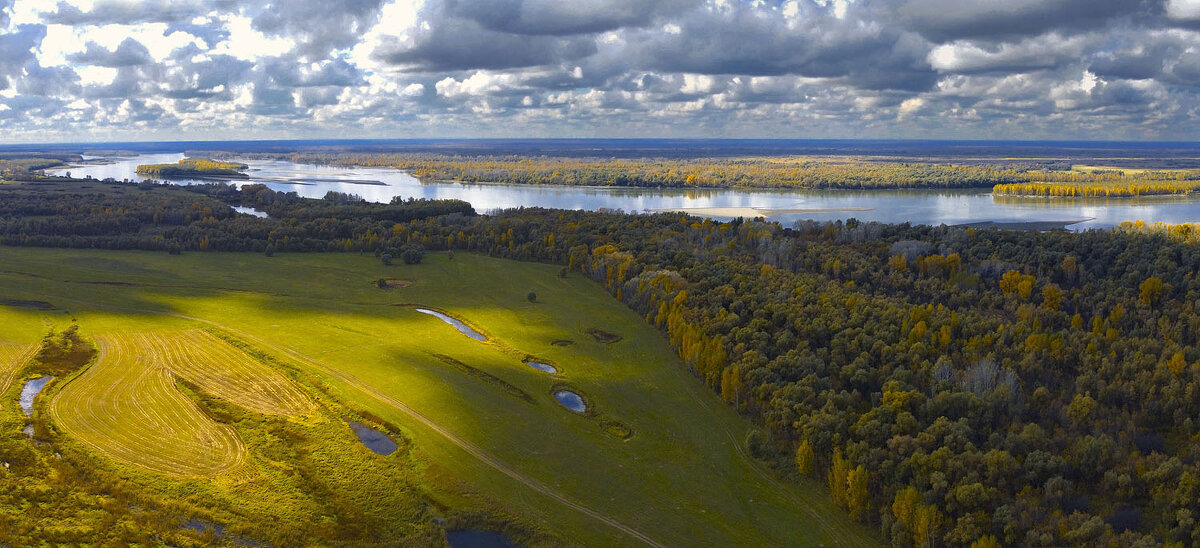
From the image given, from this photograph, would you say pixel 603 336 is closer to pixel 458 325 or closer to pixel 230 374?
pixel 458 325

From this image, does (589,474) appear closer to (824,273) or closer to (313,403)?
(313,403)

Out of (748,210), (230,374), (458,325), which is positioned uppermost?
(748,210)

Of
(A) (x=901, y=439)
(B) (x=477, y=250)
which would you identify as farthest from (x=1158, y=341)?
(B) (x=477, y=250)

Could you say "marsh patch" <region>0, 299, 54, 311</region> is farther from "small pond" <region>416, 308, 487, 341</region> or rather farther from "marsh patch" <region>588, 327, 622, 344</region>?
"marsh patch" <region>588, 327, 622, 344</region>

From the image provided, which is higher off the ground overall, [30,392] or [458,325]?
[30,392]

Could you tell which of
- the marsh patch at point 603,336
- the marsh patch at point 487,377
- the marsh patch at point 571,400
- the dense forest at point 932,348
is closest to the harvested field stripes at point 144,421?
the marsh patch at point 487,377

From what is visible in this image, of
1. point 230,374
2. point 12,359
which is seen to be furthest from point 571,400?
point 12,359
